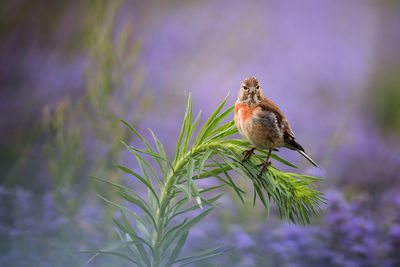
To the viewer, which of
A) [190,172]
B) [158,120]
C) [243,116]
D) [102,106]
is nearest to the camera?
[190,172]

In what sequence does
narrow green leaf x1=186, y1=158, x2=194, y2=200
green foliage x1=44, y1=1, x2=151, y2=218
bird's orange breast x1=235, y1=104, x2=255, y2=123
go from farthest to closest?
green foliage x1=44, y1=1, x2=151, y2=218 → bird's orange breast x1=235, y1=104, x2=255, y2=123 → narrow green leaf x1=186, y1=158, x2=194, y2=200

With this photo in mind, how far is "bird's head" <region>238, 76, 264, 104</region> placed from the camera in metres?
0.80

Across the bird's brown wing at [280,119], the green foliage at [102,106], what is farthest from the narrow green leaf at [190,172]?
the green foliage at [102,106]

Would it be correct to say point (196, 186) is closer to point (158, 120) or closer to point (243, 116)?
point (243, 116)

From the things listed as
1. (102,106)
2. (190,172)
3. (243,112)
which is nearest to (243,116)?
(243,112)

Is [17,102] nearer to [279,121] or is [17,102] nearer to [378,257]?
[279,121]

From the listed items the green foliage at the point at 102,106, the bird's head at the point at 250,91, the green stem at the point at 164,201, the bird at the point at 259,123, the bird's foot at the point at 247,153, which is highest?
the green foliage at the point at 102,106

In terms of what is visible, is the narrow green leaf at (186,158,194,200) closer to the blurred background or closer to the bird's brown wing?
the bird's brown wing

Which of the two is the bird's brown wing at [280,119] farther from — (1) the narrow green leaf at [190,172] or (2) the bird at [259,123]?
(1) the narrow green leaf at [190,172]

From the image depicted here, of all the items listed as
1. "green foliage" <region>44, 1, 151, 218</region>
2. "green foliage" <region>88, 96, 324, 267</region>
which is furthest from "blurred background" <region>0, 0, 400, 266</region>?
"green foliage" <region>88, 96, 324, 267</region>

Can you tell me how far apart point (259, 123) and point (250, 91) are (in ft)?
0.33

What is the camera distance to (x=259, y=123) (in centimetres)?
74

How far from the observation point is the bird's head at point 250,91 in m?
0.80

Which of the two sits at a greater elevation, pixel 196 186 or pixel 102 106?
pixel 102 106
